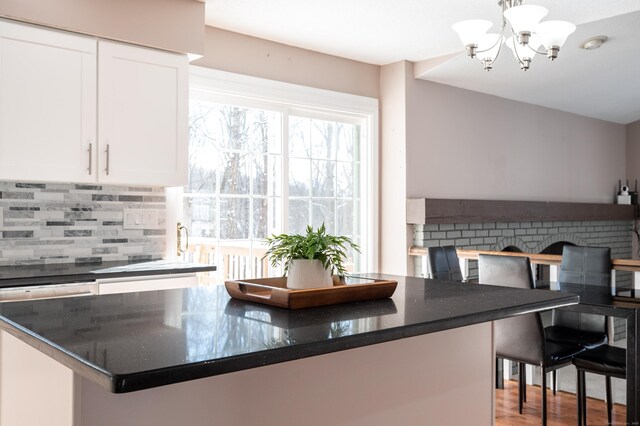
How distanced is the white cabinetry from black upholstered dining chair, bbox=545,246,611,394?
8.17 ft

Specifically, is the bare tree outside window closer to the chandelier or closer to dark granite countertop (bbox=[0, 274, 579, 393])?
the chandelier

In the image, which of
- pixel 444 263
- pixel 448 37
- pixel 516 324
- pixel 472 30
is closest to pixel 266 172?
pixel 444 263

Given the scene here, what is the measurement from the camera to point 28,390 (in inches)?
54.7

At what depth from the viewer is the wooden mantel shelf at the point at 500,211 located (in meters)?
4.80

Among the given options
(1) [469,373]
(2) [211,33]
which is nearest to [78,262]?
(2) [211,33]

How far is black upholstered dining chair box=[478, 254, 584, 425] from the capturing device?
3102 millimetres

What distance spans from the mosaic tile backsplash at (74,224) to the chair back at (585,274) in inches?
102

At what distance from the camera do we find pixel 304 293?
4.91 ft

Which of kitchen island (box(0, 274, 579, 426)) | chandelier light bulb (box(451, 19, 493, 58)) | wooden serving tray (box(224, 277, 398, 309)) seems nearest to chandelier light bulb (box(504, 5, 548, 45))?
chandelier light bulb (box(451, 19, 493, 58))

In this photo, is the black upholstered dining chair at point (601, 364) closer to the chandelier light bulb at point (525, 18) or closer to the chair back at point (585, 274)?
the chair back at point (585, 274)

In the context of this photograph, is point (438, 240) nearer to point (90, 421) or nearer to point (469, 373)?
point (469, 373)

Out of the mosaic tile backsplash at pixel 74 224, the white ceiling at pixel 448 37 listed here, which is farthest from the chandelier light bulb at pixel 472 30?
the mosaic tile backsplash at pixel 74 224

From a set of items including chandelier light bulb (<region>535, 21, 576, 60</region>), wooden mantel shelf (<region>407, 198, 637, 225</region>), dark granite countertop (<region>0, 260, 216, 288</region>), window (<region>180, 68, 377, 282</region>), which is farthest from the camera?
wooden mantel shelf (<region>407, 198, 637, 225</region>)

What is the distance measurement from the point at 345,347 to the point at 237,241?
308cm
